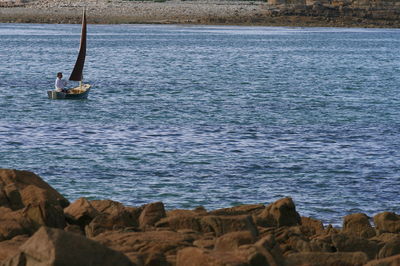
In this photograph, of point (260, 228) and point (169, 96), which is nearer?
point (260, 228)

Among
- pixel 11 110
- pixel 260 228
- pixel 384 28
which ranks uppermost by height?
pixel 260 228

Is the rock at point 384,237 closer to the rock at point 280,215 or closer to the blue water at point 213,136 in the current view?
the rock at point 280,215

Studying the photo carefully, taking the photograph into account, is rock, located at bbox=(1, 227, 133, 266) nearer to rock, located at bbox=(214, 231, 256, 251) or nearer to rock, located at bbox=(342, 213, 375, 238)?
rock, located at bbox=(214, 231, 256, 251)

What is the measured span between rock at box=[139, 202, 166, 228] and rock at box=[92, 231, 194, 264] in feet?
5.18

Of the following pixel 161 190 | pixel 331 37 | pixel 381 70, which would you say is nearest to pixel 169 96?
pixel 161 190

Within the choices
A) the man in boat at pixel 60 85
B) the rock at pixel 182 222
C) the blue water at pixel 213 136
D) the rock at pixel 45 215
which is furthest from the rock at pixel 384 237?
the man in boat at pixel 60 85

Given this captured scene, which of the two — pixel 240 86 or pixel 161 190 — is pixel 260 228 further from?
pixel 240 86

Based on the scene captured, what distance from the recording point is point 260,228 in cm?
1253

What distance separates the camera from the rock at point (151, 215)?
41.0 ft

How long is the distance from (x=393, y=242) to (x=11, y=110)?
1269 inches

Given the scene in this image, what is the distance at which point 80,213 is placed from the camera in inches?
491

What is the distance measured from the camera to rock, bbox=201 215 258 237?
11.5 metres

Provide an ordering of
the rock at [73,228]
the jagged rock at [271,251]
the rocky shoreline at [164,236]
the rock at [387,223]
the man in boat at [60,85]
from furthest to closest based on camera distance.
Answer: the man in boat at [60,85]
the rock at [387,223]
the rock at [73,228]
the jagged rock at [271,251]
the rocky shoreline at [164,236]

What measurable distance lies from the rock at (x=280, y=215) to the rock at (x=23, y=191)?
119 inches
